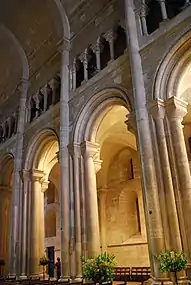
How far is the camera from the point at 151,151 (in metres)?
9.09

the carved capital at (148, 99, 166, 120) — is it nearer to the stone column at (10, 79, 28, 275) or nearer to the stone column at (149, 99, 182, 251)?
the stone column at (149, 99, 182, 251)

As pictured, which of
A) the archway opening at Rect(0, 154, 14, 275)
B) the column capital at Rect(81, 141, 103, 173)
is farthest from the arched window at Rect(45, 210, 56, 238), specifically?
the column capital at Rect(81, 141, 103, 173)

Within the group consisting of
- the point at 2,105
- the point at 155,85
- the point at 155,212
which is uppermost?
the point at 2,105

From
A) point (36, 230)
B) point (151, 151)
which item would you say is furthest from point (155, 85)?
point (36, 230)

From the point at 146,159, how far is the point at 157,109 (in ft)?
5.11

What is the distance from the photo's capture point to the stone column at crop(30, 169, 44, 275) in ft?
45.9

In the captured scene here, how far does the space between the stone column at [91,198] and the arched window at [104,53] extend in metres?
3.96

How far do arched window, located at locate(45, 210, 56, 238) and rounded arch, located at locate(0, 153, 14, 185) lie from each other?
536 centimetres

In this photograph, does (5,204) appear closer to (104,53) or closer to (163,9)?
(104,53)

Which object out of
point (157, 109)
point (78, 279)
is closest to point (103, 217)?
point (78, 279)

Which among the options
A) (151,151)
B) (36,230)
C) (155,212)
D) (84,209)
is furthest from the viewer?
(36,230)

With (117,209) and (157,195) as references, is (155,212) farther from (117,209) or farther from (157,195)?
(117,209)

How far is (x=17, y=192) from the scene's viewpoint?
15469 millimetres

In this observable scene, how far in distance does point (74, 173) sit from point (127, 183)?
7.15 meters
